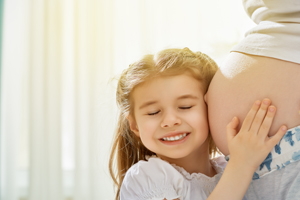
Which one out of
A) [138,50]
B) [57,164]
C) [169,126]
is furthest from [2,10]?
[169,126]

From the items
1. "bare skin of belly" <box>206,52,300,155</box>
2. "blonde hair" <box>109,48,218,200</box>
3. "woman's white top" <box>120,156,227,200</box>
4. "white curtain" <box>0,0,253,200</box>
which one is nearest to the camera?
"bare skin of belly" <box>206,52,300,155</box>

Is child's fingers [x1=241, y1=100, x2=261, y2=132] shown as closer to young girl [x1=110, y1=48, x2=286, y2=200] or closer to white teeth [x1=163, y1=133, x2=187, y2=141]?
young girl [x1=110, y1=48, x2=286, y2=200]

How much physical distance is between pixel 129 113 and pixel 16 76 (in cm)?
194

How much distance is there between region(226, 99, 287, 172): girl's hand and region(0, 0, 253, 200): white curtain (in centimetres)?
192

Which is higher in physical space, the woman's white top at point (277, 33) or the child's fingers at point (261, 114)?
the woman's white top at point (277, 33)

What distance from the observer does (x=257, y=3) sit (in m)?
1.01

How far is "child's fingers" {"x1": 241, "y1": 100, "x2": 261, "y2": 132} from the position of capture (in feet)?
2.95

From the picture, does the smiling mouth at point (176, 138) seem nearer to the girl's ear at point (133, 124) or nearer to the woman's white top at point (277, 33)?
the girl's ear at point (133, 124)

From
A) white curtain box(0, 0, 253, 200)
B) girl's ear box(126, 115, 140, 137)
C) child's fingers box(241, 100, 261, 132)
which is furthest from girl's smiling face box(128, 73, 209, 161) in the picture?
white curtain box(0, 0, 253, 200)

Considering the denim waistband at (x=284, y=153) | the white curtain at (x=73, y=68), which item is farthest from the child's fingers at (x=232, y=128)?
the white curtain at (x=73, y=68)

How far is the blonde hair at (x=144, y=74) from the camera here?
1188 mm

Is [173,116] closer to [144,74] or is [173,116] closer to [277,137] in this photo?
[144,74]

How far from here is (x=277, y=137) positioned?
2.89 ft

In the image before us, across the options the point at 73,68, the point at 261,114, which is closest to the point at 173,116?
the point at 261,114
